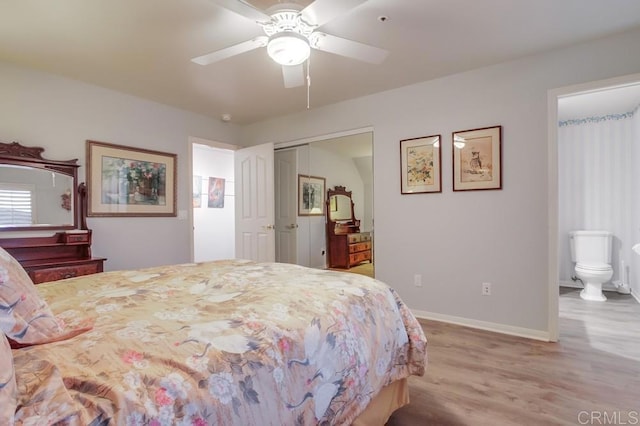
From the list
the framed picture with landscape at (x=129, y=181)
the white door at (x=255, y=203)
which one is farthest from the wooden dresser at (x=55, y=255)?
the white door at (x=255, y=203)

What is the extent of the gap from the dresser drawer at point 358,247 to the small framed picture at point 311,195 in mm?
850

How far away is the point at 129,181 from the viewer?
3504mm

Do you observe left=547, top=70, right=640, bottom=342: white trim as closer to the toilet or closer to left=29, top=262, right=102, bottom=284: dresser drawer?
the toilet

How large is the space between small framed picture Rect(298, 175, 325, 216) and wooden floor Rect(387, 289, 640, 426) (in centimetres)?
308

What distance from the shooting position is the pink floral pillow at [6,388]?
1.78ft

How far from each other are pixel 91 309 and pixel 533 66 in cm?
348

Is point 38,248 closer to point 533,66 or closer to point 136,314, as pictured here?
point 136,314

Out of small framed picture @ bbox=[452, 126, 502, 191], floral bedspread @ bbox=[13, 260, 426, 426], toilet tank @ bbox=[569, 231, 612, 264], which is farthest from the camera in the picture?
toilet tank @ bbox=[569, 231, 612, 264]

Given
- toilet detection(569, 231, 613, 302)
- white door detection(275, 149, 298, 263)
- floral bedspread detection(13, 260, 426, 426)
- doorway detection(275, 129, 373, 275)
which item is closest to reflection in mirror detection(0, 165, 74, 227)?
floral bedspread detection(13, 260, 426, 426)

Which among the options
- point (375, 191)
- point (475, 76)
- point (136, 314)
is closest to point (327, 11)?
point (136, 314)

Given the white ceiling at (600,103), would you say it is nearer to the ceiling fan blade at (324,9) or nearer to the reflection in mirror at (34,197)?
the ceiling fan blade at (324,9)

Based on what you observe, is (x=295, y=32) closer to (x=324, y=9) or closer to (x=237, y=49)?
(x=324, y=9)

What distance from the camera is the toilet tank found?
3941 millimetres

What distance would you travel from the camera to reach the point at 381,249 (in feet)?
11.7
